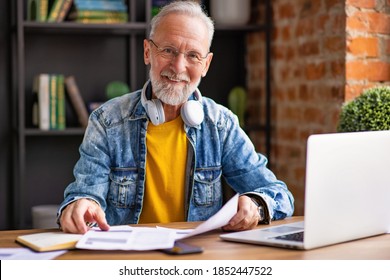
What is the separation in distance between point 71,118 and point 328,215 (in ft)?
8.41

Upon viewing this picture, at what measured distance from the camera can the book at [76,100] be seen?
3.65 metres

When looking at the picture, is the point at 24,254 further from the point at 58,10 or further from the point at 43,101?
the point at 58,10

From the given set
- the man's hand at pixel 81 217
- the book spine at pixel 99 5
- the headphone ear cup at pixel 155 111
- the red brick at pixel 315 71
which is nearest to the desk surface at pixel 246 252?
the man's hand at pixel 81 217

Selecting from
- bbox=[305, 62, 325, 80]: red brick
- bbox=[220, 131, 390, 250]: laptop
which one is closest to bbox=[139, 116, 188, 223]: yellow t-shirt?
bbox=[220, 131, 390, 250]: laptop

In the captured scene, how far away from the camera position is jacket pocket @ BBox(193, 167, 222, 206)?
2.11 metres

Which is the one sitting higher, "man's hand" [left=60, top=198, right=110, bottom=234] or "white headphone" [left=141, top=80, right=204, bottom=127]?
"white headphone" [left=141, top=80, right=204, bottom=127]

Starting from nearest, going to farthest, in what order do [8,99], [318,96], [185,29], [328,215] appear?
1. [328,215]
2. [185,29]
3. [318,96]
4. [8,99]

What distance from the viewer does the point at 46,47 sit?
379 centimetres

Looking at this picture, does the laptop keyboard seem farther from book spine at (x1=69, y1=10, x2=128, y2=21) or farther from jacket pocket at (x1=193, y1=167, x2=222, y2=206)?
book spine at (x1=69, y1=10, x2=128, y2=21)

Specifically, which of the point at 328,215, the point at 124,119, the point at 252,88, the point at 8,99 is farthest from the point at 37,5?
the point at 328,215

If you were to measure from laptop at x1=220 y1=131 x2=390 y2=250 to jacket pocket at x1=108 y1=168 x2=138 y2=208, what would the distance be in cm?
51

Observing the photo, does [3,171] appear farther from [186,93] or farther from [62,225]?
[62,225]

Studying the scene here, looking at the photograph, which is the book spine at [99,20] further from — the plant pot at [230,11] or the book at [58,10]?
the plant pot at [230,11]

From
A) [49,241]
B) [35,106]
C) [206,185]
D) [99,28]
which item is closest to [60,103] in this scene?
[35,106]
